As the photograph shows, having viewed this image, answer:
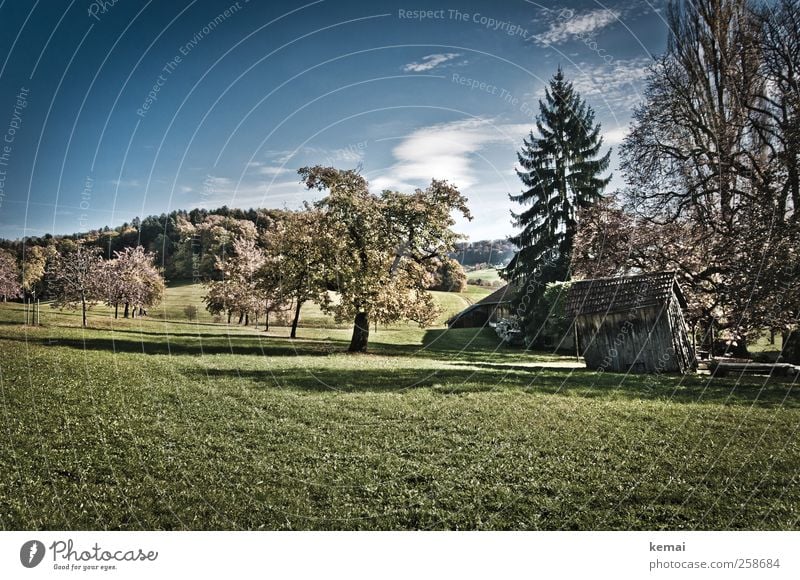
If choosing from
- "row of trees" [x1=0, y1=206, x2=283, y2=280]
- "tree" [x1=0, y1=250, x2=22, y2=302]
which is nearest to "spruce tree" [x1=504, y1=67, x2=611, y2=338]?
"row of trees" [x1=0, y1=206, x2=283, y2=280]

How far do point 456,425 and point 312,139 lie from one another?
14.1ft

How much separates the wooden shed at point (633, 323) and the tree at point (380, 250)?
396 centimetres

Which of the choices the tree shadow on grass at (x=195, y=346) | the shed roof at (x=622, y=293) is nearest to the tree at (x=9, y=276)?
the tree shadow on grass at (x=195, y=346)

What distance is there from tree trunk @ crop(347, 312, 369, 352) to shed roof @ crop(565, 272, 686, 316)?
5877mm

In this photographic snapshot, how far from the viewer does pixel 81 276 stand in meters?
10.6

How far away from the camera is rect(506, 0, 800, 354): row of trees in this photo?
21.5ft

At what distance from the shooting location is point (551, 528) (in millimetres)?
3857

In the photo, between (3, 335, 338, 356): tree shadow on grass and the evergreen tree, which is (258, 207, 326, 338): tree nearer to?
(3, 335, 338, 356): tree shadow on grass

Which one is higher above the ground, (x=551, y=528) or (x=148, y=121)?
(x=148, y=121)

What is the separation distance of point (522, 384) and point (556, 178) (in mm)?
4220

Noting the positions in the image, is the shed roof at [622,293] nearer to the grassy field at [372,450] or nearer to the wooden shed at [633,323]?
the wooden shed at [633,323]
